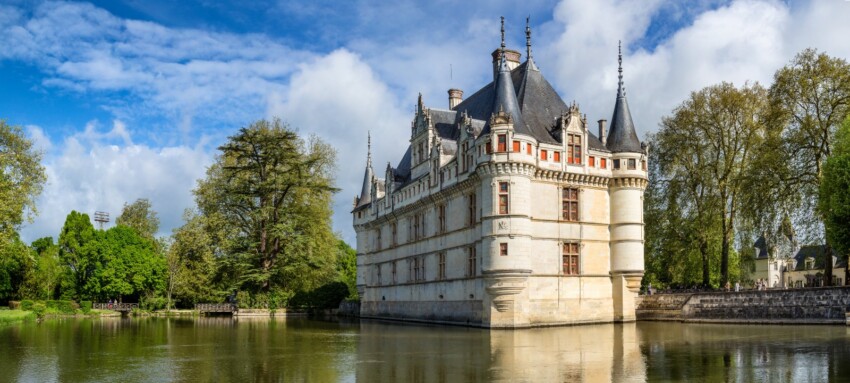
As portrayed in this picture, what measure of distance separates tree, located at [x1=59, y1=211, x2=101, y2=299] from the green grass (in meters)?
13.1

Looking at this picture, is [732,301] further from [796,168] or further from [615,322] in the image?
[796,168]

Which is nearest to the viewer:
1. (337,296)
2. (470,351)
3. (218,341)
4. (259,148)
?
(470,351)

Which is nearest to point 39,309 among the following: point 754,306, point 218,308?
point 218,308

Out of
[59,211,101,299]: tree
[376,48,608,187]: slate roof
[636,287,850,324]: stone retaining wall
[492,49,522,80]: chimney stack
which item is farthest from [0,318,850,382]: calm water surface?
[59,211,101,299]: tree

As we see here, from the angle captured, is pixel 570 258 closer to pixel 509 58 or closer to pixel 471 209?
pixel 471 209

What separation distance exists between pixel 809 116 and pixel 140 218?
64226 mm

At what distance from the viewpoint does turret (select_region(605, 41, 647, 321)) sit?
3419 cm

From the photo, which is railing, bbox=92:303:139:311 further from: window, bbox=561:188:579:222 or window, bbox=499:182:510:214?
window, bbox=561:188:579:222

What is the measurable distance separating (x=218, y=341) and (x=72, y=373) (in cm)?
955

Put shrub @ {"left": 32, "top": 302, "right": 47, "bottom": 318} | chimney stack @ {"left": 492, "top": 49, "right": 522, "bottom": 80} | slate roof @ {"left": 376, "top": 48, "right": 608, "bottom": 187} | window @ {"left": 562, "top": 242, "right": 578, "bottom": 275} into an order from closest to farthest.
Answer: slate roof @ {"left": 376, "top": 48, "right": 608, "bottom": 187} → window @ {"left": 562, "top": 242, "right": 578, "bottom": 275} → chimney stack @ {"left": 492, "top": 49, "right": 522, "bottom": 80} → shrub @ {"left": 32, "top": 302, "right": 47, "bottom": 318}

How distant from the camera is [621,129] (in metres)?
35.3

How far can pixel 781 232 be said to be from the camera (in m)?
34.0

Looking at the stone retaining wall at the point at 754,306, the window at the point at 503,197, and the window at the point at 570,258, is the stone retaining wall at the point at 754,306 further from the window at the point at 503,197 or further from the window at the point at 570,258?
the window at the point at 503,197

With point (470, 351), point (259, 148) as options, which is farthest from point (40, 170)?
point (470, 351)
